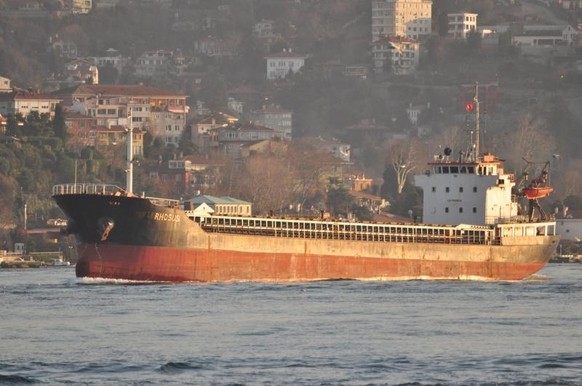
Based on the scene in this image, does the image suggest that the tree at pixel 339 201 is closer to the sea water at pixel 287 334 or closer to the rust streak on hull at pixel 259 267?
the rust streak on hull at pixel 259 267

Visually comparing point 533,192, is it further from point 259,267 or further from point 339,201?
point 339,201

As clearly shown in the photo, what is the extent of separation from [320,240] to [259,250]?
149 inches

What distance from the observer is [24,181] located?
176250 millimetres

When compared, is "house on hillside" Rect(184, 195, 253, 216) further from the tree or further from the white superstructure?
the white superstructure

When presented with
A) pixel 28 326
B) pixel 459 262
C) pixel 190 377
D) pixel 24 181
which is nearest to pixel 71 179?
pixel 24 181

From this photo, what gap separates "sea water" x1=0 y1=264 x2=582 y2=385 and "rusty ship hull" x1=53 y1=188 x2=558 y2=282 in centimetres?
161

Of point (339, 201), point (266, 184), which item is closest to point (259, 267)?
point (266, 184)

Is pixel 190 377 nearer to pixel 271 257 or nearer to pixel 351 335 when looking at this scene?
pixel 351 335

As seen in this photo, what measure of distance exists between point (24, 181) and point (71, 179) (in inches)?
212

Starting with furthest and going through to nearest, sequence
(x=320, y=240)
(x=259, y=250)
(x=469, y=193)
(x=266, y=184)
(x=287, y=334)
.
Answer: (x=266, y=184)
(x=469, y=193)
(x=320, y=240)
(x=259, y=250)
(x=287, y=334)

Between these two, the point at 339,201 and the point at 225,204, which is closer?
the point at 225,204

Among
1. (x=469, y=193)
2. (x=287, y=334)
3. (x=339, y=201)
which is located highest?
(x=339, y=201)

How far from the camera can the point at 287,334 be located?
273 feet

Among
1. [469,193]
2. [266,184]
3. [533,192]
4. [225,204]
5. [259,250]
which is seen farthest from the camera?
[266,184]
